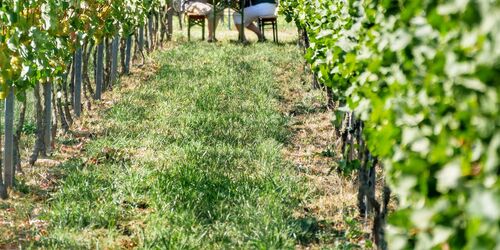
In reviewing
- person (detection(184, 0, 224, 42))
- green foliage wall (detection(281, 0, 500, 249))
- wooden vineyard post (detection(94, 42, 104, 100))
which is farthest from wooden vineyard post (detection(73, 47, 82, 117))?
person (detection(184, 0, 224, 42))

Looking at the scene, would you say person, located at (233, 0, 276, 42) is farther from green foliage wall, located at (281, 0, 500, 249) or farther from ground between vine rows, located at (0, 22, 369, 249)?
green foliage wall, located at (281, 0, 500, 249)

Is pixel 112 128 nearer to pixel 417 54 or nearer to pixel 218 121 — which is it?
pixel 218 121

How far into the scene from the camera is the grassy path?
200 inches

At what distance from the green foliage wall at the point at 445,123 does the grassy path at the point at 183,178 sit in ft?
6.77

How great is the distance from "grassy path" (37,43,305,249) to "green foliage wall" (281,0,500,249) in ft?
6.77

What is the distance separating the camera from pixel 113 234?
5.11 metres

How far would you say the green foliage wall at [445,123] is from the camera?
198 cm

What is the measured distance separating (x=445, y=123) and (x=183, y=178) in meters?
3.99

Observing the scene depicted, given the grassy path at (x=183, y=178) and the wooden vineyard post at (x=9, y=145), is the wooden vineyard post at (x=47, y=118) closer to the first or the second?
the grassy path at (x=183, y=178)

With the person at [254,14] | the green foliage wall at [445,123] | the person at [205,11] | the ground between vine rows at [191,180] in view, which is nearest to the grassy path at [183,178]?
the ground between vine rows at [191,180]

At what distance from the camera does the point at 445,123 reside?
232cm

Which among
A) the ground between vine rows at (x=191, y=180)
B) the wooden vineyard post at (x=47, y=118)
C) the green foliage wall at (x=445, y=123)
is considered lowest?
the ground between vine rows at (x=191, y=180)

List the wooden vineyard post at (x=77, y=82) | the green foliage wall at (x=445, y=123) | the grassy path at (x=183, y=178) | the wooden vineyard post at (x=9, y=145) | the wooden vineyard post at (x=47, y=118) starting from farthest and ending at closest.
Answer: the wooden vineyard post at (x=77, y=82) < the wooden vineyard post at (x=47, y=118) < the wooden vineyard post at (x=9, y=145) < the grassy path at (x=183, y=178) < the green foliage wall at (x=445, y=123)

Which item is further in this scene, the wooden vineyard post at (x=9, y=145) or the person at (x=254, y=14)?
the person at (x=254, y=14)
